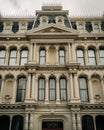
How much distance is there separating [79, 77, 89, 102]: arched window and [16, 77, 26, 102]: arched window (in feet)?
22.8

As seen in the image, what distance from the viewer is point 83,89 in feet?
83.0

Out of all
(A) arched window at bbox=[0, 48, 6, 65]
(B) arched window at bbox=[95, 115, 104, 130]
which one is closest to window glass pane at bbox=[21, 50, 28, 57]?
(A) arched window at bbox=[0, 48, 6, 65]

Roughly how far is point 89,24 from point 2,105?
17.3 meters


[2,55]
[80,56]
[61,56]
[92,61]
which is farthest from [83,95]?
[2,55]

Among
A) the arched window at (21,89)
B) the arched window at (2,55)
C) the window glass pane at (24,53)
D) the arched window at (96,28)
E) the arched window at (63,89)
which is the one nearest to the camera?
the arched window at (63,89)

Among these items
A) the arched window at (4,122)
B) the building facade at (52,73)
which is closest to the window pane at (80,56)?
the building facade at (52,73)

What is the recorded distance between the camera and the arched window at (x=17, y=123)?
74.8 feet

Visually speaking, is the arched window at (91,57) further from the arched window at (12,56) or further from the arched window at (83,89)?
the arched window at (12,56)

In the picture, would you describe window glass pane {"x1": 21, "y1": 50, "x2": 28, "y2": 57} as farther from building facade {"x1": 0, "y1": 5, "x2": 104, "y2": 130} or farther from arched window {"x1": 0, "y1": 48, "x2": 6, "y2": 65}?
arched window {"x1": 0, "y1": 48, "x2": 6, "y2": 65}

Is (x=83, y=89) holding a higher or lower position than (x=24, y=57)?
lower

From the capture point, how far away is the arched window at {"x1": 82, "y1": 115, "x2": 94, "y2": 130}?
74.5 feet

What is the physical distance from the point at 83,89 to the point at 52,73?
4.28m

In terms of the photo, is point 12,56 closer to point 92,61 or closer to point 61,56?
point 61,56

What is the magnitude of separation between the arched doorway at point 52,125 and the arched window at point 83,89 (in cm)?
404
